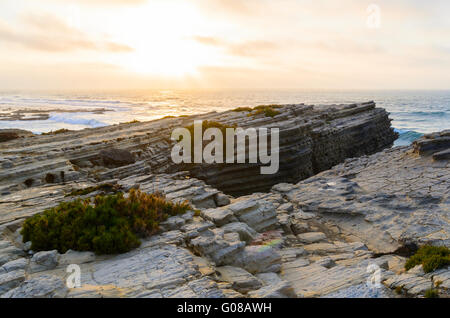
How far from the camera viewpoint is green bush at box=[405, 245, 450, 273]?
28.4 feet

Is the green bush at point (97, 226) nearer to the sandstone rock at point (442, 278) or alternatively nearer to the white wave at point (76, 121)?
the sandstone rock at point (442, 278)

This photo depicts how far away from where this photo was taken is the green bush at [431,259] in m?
8.66

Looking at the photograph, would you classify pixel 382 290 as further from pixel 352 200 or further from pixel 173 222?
pixel 352 200

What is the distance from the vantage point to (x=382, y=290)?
298 inches

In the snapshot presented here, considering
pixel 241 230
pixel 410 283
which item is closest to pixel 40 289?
pixel 241 230

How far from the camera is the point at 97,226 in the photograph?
9.33 meters

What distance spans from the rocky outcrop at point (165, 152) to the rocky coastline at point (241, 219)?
0.34 ft

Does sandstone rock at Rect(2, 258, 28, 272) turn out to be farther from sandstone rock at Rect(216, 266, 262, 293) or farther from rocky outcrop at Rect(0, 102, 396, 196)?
rocky outcrop at Rect(0, 102, 396, 196)

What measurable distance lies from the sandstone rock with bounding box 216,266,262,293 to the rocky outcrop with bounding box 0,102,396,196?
11.8 m

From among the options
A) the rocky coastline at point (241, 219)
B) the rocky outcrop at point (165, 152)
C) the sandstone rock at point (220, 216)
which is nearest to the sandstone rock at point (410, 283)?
the rocky coastline at point (241, 219)

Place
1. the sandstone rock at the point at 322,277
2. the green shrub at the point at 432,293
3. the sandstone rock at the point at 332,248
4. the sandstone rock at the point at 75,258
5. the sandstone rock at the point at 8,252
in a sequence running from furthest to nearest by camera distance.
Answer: the sandstone rock at the point at 332,248 < the sandstone rock at the point at 8,252 < the sandstone rock at the point at 75,258 < the sandstone rock at the point at 322,277 < the green shrub at the point at 432,293

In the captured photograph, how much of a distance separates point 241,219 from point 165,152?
39.0 ft

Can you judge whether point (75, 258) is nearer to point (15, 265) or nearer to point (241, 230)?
point (15, 265)
